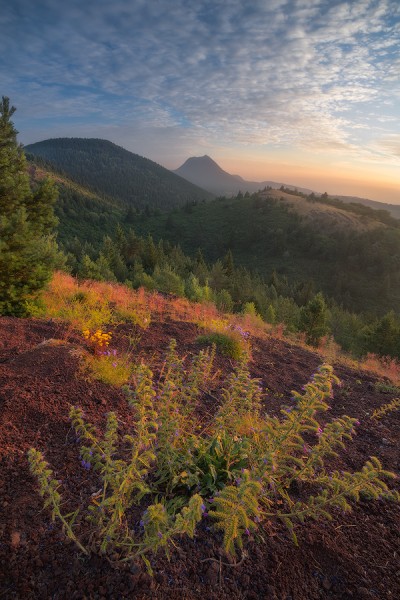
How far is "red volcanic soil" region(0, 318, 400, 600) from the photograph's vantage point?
1.85 metres

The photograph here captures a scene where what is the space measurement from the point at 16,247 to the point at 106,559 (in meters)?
6.01

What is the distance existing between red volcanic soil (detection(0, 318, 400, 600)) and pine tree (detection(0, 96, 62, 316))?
2812 millimetres

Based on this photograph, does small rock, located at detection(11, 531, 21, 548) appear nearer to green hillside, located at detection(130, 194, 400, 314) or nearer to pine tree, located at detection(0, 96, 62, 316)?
pine tree, located at detection(0, 96, 62, 316)

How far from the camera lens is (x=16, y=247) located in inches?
252

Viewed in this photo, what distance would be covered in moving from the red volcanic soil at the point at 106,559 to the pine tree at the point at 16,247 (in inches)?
111

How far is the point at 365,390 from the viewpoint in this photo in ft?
20.8

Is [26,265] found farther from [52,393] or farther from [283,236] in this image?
[283,236]

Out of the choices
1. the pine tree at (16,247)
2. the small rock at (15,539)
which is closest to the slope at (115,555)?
the small rock at (15,539)

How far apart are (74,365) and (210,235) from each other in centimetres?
9901

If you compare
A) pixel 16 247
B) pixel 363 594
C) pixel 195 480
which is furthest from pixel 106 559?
pixel 16 247

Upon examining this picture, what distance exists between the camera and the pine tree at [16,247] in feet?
20.5

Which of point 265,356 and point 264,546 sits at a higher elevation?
point 264,546

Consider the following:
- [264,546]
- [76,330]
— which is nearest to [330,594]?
[264,546]

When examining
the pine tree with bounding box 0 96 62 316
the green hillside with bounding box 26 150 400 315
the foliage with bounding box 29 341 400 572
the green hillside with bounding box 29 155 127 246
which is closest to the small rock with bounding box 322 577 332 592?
the foliage with bounding box 29 341 400 572
